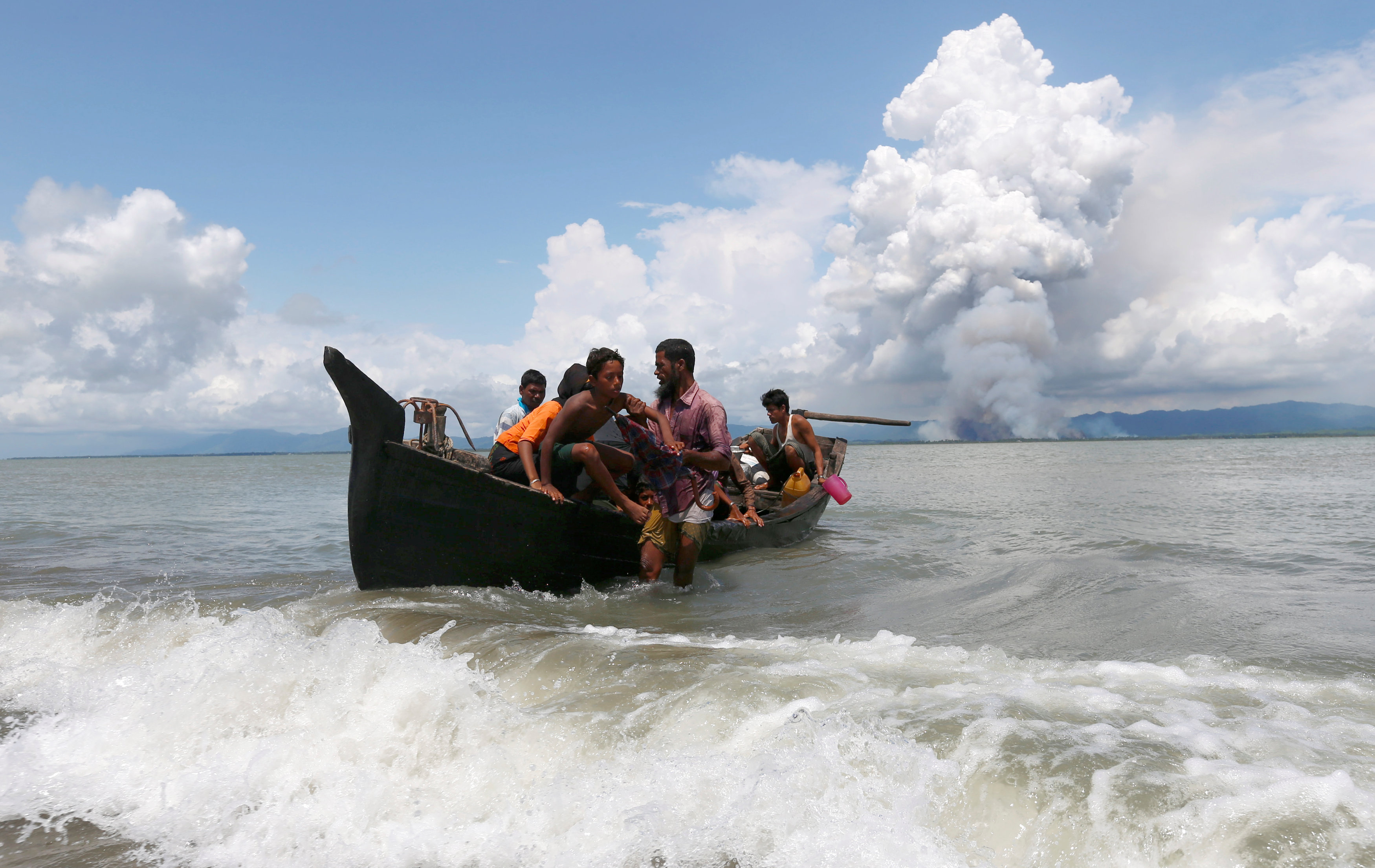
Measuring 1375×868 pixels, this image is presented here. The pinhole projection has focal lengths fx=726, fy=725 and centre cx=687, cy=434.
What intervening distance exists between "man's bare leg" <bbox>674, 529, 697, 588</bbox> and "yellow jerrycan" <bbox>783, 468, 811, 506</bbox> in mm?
3927

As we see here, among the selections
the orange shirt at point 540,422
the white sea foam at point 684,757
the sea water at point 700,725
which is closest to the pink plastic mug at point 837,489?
the sea water at point 700,725

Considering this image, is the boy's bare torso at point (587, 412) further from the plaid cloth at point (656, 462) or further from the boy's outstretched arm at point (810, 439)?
the boy's outstretched arm at point (810, 439)

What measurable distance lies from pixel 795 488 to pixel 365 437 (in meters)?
6.02

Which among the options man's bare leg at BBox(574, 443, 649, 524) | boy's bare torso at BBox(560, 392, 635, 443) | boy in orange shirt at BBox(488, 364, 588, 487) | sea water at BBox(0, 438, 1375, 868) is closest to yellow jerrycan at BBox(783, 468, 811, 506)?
sea water at BBox(0, 438, 1375, 868)

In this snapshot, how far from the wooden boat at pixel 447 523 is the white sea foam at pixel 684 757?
A: 4.65ft

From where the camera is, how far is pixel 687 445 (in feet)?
19.2

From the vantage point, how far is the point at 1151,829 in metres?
2.08

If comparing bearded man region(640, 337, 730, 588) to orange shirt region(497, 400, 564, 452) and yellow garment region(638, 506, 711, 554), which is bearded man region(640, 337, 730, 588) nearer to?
yellow garment region(638, 506, 711, 554)

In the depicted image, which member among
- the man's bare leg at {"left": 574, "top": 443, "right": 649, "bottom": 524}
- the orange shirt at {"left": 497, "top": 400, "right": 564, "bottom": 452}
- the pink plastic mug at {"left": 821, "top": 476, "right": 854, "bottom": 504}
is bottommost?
the pink plastic mug at {"left": 821, "top": 476, "right": 854, "bottom": 504}

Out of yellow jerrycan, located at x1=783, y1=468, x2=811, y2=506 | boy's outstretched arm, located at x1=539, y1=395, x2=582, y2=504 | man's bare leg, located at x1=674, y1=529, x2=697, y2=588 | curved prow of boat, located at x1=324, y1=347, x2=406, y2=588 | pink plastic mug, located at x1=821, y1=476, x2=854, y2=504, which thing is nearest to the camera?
curved prow of boat, located at x1=324, y1=347, x2=406, y2=588

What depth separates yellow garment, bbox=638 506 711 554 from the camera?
576 cm

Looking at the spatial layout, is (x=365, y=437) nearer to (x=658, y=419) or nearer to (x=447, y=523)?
(x=447, y=523)

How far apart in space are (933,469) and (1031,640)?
30191mm

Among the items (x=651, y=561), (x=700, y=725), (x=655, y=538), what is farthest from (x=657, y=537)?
(x=700, y=725)
